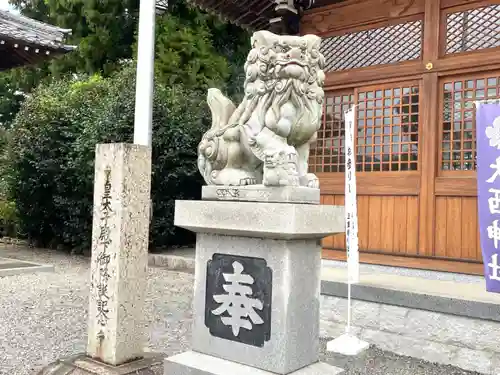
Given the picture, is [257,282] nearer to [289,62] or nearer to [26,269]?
[289,62]

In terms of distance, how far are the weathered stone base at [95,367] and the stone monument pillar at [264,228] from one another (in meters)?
0.56

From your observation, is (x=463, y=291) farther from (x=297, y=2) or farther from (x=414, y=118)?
(x=297, y=2)

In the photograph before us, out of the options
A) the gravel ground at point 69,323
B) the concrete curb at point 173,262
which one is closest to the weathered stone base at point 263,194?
the gravel ground at point 69,323

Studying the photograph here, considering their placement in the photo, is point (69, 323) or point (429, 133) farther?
point (429, 133)

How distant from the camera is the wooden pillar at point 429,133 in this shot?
6016 mm

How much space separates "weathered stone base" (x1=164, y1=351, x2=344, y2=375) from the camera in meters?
3.12

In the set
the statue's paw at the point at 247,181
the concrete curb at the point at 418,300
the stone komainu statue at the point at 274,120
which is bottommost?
the concrete curb at the point at 418,300

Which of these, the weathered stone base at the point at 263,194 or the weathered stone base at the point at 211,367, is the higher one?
the weathered stone base at the point at 263,194

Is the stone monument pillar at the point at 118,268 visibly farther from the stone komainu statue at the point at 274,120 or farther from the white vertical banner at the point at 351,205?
the white vertical banner at the point at 351,205

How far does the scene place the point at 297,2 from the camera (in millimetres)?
7098

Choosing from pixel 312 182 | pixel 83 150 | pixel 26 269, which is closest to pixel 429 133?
pixel 312 182

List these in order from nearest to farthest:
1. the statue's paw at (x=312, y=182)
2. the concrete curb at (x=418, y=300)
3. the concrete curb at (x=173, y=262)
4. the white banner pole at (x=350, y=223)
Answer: the statue's paw at (x=312, y=182) < the concrete curb at (x=418, y=300) < the white banner pole at (x=350, y=223) < the concrete curb at (x=173, y=262)

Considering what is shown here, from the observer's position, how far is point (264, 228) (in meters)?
2.96

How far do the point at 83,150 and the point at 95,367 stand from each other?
8.10m
